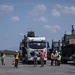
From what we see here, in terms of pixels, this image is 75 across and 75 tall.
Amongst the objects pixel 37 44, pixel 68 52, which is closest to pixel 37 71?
pixel 37 44

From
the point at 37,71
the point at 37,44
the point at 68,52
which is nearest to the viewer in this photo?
the point at 37,71

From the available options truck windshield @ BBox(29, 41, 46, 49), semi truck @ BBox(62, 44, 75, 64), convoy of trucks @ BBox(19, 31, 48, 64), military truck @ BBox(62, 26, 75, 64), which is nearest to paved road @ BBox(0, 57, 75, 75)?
convoy of trucks @ BBox(19, 31, 48, 64)

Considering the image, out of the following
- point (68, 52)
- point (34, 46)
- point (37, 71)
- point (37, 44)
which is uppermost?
point (37, 44)

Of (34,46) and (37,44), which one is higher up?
(37,44)

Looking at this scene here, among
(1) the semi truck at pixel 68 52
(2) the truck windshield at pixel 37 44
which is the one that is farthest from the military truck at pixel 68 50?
(2) the truck windshield at pixel 37 44

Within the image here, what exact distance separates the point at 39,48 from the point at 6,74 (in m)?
16.8

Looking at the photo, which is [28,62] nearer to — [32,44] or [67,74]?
[32,44]

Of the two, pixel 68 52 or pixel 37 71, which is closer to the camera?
pixel 37 71

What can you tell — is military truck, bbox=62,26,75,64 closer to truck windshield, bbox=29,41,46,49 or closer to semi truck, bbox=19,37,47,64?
semi truck, bbox=19,37,47,64

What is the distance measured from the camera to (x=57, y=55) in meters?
39.0

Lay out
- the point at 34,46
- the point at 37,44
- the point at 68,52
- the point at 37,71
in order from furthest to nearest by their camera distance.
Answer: the point at 68,52, the point at 37,44, the point at 34,46, the point at 37,71

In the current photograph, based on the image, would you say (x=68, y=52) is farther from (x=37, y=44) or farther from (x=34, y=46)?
(x=34, y=46)

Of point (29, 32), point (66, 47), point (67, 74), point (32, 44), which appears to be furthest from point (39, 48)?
point (67, 74)

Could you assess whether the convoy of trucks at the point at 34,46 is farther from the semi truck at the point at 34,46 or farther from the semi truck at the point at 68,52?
the semi truck at the point at 68,52
